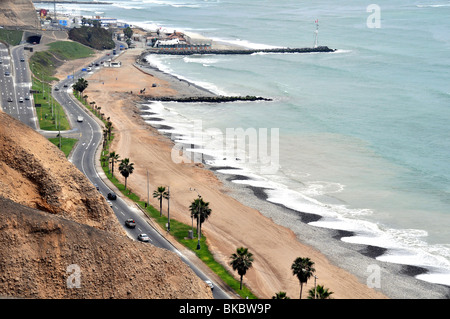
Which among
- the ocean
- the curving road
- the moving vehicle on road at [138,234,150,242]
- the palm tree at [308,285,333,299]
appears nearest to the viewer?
the palm tree at [308,285,333,299]

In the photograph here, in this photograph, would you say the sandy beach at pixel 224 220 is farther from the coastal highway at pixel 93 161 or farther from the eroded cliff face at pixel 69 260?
the eroded cliff face at pixel 69 260

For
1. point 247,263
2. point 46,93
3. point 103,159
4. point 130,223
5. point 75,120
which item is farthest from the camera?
point 46,93

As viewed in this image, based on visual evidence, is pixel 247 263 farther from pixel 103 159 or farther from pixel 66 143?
pixel 66 143

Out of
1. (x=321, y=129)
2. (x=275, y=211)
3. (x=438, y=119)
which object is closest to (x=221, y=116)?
(x=321, y=129)

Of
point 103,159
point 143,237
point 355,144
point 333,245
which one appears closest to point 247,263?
point 143,237

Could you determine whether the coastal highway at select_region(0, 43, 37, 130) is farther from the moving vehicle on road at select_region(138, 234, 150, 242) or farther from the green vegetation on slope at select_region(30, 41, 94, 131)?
the moving vehicle on road at select_region(138, 234, 150, 242)

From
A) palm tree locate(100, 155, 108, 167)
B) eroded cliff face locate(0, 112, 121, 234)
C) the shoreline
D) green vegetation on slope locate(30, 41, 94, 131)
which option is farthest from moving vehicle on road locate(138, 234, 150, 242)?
green vegetation on slope locate(30, 41, 94, 131)

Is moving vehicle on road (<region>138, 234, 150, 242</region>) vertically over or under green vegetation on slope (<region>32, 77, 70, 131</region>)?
under
